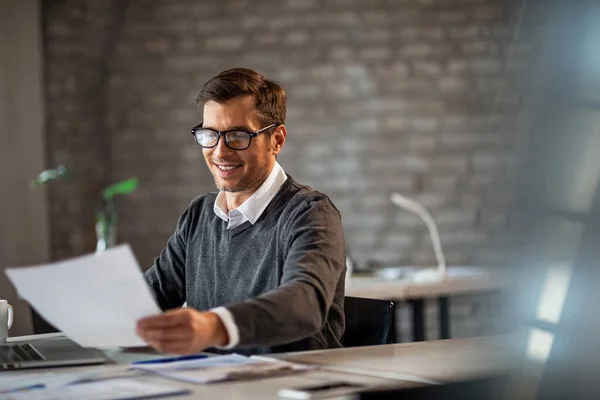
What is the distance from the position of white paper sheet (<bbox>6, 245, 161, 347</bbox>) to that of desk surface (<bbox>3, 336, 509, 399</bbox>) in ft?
0.37

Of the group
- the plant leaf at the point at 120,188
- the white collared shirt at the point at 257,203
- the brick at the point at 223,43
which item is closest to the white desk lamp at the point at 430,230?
the brick at the point at 223,43

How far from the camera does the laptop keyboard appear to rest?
5.66 feet

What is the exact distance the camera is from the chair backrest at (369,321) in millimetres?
2039

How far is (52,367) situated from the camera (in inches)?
65.1

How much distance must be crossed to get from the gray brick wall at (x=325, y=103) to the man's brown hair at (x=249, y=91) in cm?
350

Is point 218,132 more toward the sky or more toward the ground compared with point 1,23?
more toward the ground

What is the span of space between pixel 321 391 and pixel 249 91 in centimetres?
100

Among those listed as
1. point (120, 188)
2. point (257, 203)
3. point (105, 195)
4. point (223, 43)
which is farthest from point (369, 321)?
point (223, 43)

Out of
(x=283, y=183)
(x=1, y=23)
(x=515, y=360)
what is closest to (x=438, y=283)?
(x=283, y=183)

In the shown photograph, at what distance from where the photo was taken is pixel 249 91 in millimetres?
2139

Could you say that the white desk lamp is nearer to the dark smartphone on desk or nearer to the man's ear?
the man's ear

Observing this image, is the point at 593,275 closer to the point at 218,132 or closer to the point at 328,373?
the point at 328,373

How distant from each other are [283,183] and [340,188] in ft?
11.7

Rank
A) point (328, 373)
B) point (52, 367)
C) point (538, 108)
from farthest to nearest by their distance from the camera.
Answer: point (52, 367) → point (328, 373) → point (538, 108)
